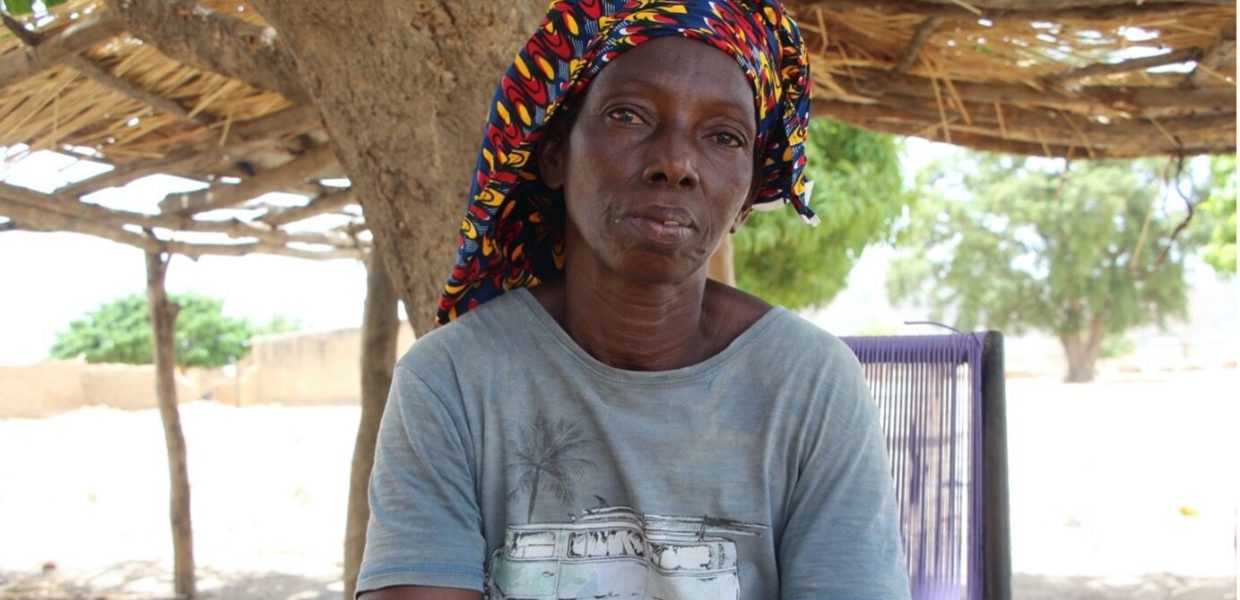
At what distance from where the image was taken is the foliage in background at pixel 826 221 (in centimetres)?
964

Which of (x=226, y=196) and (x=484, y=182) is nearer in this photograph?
(x=484, y=182)

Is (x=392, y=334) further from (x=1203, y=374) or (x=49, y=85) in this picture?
(x=1203, y=374)

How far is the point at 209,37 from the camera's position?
258 centimetres

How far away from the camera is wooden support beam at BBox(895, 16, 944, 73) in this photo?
332 cm

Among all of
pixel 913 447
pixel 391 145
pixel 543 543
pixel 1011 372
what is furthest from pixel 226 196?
pixel 1011 372

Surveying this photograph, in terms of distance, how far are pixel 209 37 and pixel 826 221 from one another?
25.5 ft

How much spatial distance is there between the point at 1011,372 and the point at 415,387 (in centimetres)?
3320

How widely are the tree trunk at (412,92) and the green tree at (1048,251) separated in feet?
107

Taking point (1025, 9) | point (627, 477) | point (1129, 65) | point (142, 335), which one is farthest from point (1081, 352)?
point (627, 477)

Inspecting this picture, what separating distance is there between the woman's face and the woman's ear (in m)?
0.08

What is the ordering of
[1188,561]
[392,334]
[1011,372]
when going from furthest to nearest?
[1011,372]
[1188,561]
[392,334]

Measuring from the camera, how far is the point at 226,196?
530 cm

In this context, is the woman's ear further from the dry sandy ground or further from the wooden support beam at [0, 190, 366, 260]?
the wooden support beam at [0, 190, 366, 260]

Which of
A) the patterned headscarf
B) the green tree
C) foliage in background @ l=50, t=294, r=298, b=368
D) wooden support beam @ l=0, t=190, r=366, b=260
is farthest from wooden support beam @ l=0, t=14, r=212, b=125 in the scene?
the green tree
